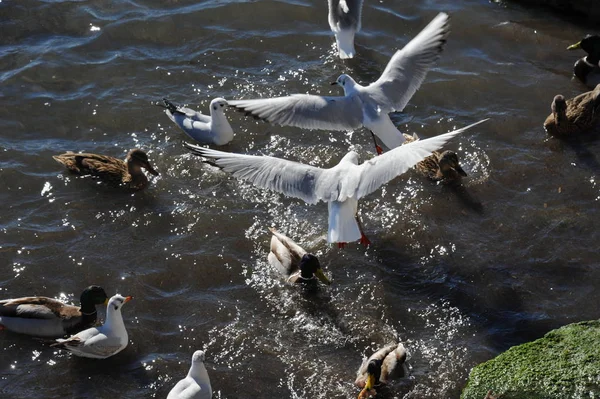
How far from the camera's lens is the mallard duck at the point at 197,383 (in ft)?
23.2

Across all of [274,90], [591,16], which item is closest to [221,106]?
[274,90]

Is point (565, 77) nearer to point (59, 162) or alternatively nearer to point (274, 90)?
point (274, 90)

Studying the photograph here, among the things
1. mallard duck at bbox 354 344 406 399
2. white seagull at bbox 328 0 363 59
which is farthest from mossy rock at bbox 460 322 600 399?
white seagull at bbox 328 0 363 59

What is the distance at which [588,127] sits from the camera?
36.0ft

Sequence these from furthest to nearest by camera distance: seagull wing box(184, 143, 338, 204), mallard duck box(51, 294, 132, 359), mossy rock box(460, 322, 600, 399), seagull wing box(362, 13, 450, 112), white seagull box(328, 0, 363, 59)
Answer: white seagull box(328, 0, 363, 59) → seagull wing box(362, 13, 450, 112) → seagull wing box(184, 143, 338, 204) → mallard duck box(51, 294, 132, 359) → mossy rock box(460, 322, 600, 399)

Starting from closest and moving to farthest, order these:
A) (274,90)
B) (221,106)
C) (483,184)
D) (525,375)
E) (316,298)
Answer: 1. (525,375)
2. (316,298)
3. (483,184)
4. (221,106)
5. (274,90)

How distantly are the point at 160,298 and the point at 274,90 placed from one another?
4386 mm

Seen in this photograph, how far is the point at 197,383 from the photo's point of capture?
7102 mm

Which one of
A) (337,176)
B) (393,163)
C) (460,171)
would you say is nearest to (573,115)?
(460,171)

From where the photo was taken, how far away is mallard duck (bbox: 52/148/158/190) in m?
10.0

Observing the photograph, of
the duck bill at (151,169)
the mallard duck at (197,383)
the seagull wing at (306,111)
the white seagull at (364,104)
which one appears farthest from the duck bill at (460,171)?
the mallard duck at (197,383)

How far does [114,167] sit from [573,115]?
20.4ft

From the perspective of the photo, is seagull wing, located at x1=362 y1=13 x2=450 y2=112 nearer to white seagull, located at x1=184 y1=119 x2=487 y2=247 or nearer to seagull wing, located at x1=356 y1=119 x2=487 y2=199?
white seagull, located at x1=184 y1=119 x2=487 y2=247

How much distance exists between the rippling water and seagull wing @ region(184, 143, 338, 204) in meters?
0.72
